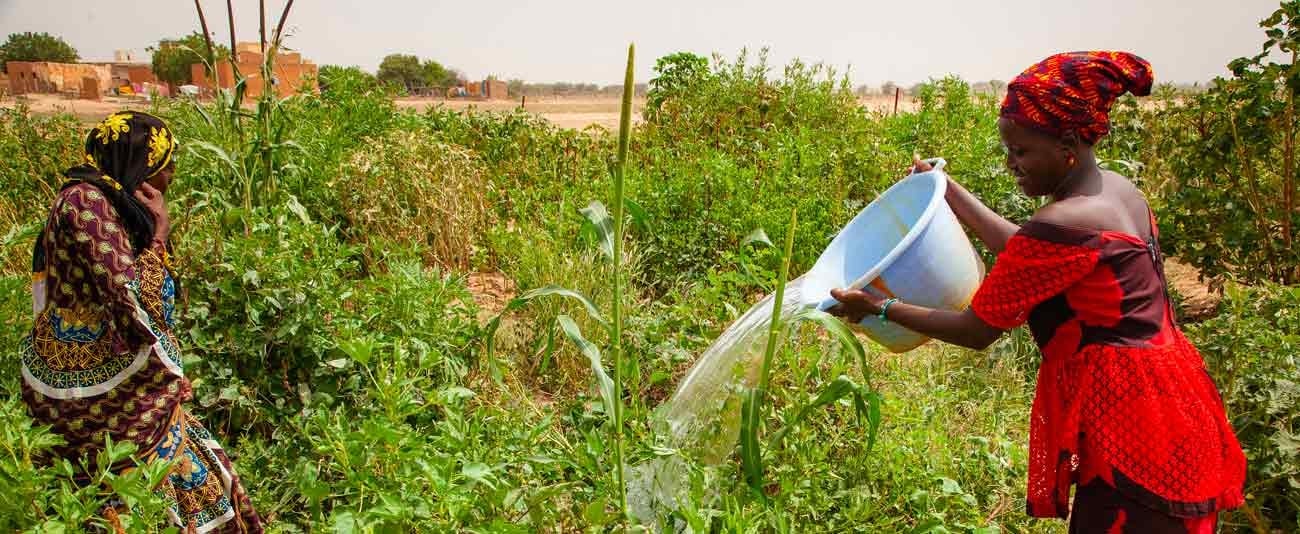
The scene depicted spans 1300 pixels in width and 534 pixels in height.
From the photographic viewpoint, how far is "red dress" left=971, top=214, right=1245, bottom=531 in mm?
1470

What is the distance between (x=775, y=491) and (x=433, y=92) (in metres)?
60.1

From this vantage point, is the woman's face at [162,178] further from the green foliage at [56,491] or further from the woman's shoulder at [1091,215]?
the woman's shoulder at [1091,215]

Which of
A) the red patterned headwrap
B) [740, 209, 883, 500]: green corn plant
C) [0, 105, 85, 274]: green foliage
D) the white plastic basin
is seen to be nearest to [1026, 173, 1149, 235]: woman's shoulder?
the red patterned headwrap

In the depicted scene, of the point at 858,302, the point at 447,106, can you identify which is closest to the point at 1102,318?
the point at 858,302

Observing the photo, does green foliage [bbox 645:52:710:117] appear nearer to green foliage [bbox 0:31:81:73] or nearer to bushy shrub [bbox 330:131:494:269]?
bushy shrub [bbox 330:131:494:269]

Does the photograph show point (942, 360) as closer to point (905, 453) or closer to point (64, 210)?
point (905, 453)

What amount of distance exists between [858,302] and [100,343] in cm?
182

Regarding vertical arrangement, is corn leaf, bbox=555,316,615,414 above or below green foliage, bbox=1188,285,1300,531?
above

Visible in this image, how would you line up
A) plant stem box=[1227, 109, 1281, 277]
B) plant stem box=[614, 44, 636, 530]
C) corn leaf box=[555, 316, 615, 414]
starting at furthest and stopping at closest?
plant stem box=[1227, 109, 1281, 277] < corn leaf box=[555, 316, 615, 414] < plant stem box=[614, 44, 636, 530]

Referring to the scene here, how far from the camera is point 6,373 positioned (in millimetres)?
2551

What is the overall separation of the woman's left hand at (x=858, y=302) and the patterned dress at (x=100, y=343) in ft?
5.45

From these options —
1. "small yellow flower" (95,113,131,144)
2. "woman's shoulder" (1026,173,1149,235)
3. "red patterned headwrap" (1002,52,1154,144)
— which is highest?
"red patterned headwrap" (1002,52,1154,144)

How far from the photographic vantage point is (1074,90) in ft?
4.78

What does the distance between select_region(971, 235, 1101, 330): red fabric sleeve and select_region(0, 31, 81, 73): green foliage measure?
60855mm
